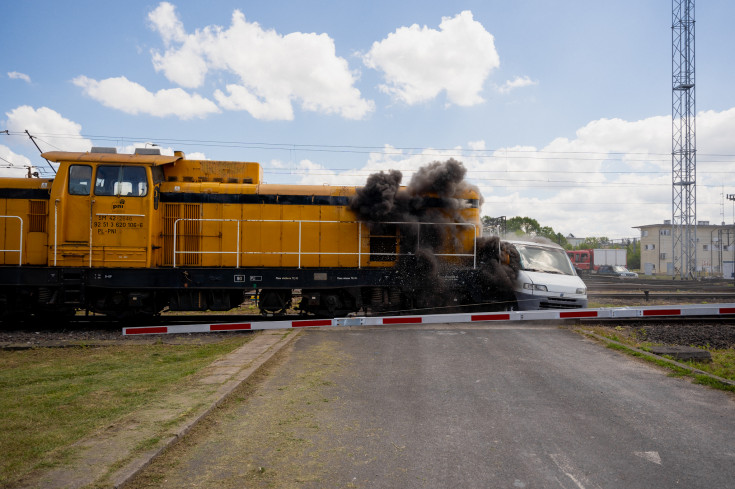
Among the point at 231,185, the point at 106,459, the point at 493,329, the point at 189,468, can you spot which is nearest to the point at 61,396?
the point at 106,459

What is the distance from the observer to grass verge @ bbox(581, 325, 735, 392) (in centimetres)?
688

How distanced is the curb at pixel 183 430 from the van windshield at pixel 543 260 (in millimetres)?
8180

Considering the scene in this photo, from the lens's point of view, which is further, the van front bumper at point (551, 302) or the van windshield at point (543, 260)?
the van windshield at point (543, 260)

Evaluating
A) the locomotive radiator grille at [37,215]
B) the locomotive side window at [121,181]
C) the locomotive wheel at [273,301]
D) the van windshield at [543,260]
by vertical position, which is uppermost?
the locomotive side window at [121,181]

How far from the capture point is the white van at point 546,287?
1249 centimetres

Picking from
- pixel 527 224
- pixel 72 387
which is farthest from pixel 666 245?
pixel 72 387

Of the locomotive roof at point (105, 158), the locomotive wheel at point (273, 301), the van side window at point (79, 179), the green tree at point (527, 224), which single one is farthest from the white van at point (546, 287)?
the green tree at point (527, 224)

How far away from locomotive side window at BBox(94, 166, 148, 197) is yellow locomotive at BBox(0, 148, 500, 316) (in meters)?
0.02

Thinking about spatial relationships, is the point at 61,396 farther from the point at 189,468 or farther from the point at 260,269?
the point at 260,269

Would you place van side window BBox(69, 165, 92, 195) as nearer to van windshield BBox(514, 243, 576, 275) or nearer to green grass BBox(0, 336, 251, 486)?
green grass BBox(0, 336, 251, 486)

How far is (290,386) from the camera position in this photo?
21.4 feet

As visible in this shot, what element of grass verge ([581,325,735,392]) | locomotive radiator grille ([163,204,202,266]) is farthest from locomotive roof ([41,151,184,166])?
grass verge ([581,325,735,392])

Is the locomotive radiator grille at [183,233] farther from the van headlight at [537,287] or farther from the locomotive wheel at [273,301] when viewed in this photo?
the van headlight at [537,287]

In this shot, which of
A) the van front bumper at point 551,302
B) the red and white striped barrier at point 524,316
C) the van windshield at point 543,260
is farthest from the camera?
the van windshield at point 543,260
